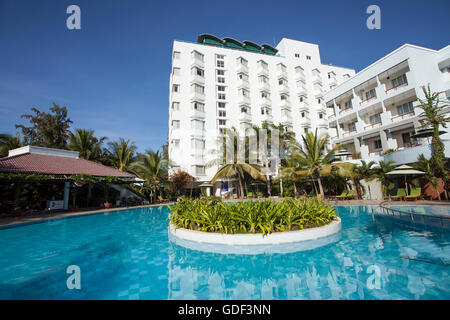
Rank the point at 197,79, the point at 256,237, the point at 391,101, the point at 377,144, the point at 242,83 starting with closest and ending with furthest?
1. the point at 256,237
2. the point at 391,101
3. the point at 377,144
4. the point at 197,79
5. the point at 242,83

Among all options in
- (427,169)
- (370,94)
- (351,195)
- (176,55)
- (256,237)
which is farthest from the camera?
(176,55)

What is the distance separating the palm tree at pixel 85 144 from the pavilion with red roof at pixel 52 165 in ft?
17.3

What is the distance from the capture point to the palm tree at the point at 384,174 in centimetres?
1720

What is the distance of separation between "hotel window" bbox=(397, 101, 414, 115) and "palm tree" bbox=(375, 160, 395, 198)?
586 centimetres

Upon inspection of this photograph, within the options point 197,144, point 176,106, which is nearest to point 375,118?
point 197,144

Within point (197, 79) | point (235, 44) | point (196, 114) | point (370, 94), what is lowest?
point (370, 94)

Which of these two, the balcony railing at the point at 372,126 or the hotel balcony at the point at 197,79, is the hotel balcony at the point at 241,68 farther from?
the balcony railing at the point at 372,126

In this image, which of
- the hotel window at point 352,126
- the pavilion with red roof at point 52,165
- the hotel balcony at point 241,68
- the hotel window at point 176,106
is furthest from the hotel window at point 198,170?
the hotel window at point 352,126

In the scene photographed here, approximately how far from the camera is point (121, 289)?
13.6 ft

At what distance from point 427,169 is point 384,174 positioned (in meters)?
3.08

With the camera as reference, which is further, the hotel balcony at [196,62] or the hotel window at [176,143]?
the hotel balcony at [196,62]

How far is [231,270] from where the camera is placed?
4.96 metres

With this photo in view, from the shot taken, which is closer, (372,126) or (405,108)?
(405,108)

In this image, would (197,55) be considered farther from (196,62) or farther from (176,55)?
(176,55)
